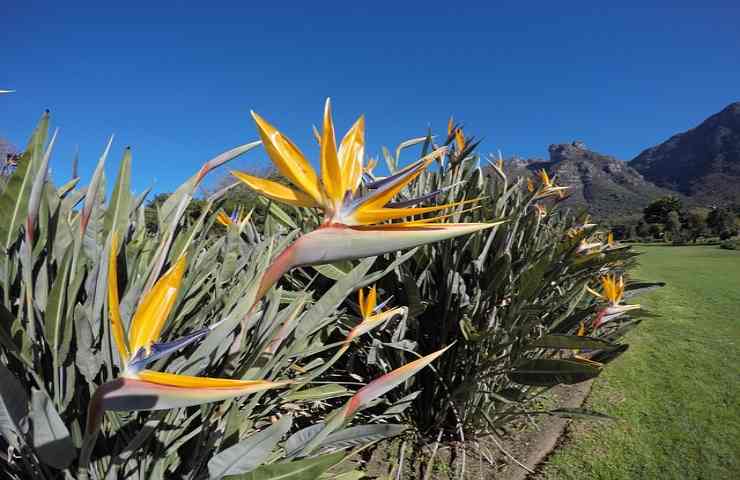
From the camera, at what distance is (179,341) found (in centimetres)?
44

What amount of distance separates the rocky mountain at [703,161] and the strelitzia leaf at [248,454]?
160 feet

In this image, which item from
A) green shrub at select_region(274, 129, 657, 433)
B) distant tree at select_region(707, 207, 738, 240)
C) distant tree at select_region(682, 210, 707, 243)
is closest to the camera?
green shrub at select_region(274, 129, 657, 433)

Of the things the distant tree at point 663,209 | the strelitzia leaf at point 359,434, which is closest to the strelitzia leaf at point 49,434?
the strelitzia leaf at point 359,434

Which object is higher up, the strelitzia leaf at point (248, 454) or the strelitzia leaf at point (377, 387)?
the strelitzia leaf at point (377, 387)

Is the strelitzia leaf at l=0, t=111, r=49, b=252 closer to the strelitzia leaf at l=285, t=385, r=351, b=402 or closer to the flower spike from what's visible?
the flower spike

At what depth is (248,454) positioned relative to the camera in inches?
24.2

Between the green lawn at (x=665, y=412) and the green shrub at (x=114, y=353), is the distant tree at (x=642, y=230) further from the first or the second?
the green shrub at (x=114, y=353)

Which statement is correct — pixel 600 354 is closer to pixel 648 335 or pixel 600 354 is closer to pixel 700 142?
pixel 648 335

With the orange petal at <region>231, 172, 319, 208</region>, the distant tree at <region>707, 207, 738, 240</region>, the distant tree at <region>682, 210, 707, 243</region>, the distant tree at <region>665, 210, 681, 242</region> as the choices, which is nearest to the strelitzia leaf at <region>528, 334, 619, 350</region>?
the orange petal at <region>231, 172, 319, 208</region>

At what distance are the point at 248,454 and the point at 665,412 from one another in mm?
2514

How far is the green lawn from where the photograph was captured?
165cm

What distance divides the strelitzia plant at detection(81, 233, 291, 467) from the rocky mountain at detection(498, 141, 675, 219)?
121 ft

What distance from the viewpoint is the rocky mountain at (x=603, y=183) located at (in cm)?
3842

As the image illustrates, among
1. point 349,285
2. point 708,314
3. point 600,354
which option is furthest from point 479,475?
point 708,314
